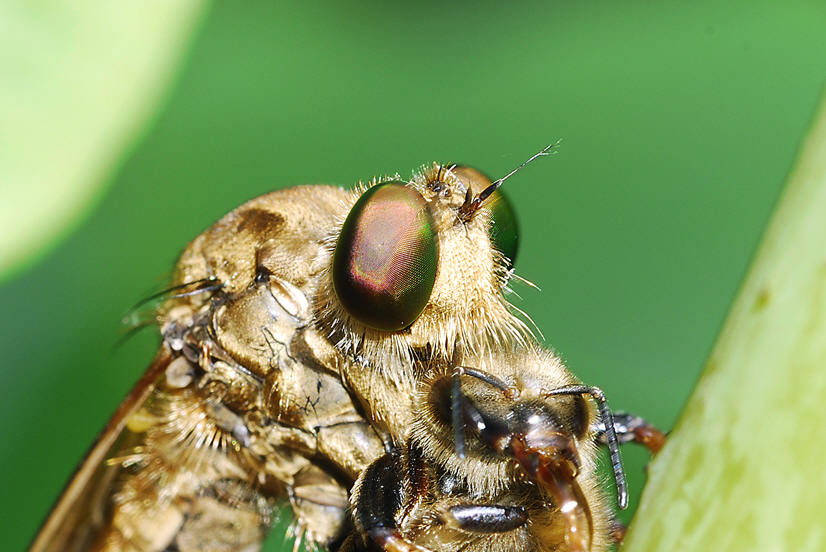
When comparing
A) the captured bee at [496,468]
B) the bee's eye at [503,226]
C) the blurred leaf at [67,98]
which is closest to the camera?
the captured bee at [496,468]

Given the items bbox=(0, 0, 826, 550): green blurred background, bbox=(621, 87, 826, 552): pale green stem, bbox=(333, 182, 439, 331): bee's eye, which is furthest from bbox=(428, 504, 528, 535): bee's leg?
bbox=(0, 0, 826, 550): green blurred background

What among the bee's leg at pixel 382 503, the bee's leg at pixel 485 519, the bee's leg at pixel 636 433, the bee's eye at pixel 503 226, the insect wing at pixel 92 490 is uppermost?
the bee's eye at pixel 503 226

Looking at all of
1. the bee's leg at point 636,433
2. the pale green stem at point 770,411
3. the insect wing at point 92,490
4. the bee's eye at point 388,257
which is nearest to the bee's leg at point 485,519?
the bee's eye at point 388,257

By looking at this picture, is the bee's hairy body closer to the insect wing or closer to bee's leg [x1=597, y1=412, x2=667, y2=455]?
the insect wing

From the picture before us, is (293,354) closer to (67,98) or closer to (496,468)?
(496,468)

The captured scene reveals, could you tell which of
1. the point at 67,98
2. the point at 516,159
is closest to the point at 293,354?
the point at 67,98

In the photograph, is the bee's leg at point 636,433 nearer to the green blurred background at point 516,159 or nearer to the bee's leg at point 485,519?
the bee's leg at point 485,519

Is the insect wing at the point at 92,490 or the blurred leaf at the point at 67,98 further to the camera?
the blurred leaf at the point at 67,98

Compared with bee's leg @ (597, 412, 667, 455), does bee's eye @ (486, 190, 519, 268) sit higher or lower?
higher
